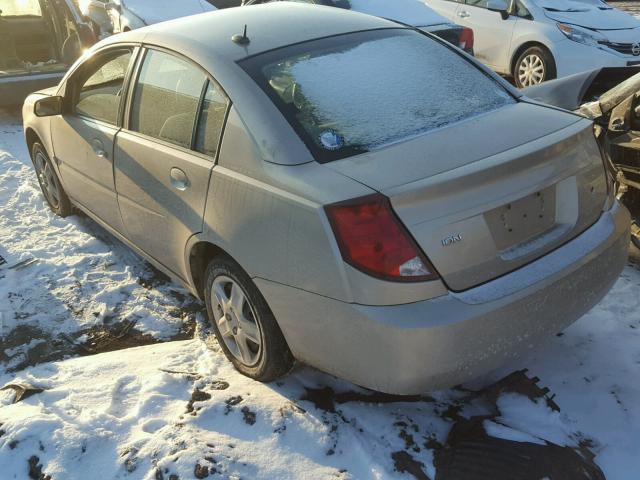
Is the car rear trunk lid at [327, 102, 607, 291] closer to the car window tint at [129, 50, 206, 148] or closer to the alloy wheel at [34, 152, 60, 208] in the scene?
the car window tint at [129, 50, 206, 148]

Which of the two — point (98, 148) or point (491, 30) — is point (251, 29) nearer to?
point (98, 148)

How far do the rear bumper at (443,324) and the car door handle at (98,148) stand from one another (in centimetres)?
165

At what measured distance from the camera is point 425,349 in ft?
6.91

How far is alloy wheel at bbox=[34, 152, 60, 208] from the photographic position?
15.8 feet

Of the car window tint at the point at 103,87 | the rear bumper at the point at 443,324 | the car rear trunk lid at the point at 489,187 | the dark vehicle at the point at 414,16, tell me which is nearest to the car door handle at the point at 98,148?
the car window tint at the point at 103,87

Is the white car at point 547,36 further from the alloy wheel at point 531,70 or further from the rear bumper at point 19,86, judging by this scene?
the rear bumper at point 19,86

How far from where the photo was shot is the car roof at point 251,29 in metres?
2.87

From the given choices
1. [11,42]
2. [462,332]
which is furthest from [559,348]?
[11,42]

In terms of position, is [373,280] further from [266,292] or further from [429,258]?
[266,292]

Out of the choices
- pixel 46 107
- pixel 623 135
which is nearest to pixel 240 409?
pixel 46 107

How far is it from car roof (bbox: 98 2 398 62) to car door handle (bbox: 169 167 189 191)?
54 centimetres

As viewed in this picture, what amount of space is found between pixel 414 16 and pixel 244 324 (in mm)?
6122

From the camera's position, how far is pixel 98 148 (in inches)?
143

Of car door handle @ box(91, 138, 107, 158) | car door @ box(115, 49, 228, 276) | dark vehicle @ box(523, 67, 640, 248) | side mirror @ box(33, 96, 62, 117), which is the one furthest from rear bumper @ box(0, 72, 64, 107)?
dark vehicle @ box(523, 67, 640, 248)
